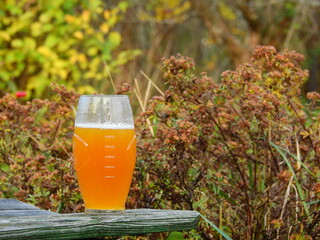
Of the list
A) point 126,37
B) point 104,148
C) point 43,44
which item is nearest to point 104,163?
point 104,148

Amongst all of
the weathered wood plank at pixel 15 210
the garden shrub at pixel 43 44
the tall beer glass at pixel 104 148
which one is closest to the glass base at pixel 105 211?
the tall beer glass at pixel 104 148

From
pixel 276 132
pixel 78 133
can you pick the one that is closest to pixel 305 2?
pixel 276 132

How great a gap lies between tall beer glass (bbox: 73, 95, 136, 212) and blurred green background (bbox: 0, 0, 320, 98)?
114 centimetres

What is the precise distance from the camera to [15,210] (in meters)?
2.03

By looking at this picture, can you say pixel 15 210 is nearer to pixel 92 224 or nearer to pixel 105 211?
pixel 105 211

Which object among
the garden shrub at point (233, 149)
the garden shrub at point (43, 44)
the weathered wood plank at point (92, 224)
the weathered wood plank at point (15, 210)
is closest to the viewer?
the weathered wood plank at point (92, 224)

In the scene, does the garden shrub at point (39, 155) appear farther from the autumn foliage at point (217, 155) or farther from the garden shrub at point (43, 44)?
the garden shrub at point (43, 44)

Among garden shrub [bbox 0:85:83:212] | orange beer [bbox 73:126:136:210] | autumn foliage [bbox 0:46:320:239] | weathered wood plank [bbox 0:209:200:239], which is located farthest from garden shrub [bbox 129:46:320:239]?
weathered wood plank [bbox 0:209:200:239]

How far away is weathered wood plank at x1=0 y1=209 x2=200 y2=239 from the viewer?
5.33 ft

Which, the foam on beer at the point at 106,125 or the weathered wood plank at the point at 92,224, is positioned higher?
the foam on beer at the point at 106,125

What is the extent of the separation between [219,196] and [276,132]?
410mm

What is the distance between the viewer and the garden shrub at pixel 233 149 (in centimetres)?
282

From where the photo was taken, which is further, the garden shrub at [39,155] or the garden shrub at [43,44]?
the garden shrub at [43,44]

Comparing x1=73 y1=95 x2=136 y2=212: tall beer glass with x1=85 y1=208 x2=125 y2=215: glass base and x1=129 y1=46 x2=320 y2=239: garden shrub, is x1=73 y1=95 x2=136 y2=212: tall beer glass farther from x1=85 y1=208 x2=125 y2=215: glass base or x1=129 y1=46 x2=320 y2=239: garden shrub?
x1=129 y1=46 x2=320 y2=239: garden shrub
